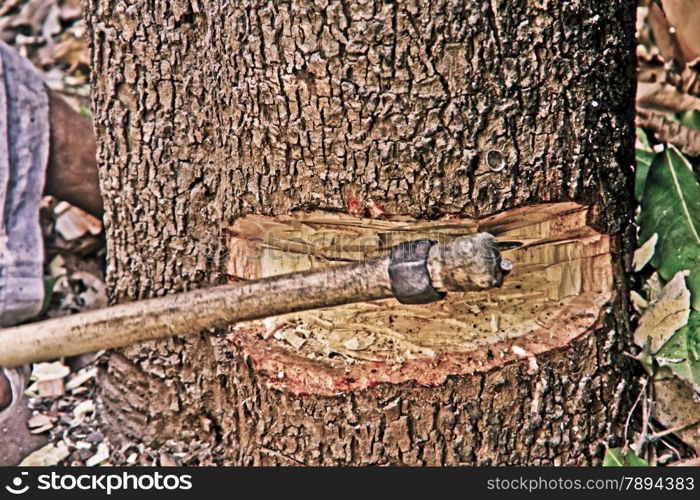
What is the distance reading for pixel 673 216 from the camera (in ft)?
5.75

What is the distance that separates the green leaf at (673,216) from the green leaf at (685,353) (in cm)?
6

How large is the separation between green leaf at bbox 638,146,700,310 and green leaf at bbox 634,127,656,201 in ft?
0.12

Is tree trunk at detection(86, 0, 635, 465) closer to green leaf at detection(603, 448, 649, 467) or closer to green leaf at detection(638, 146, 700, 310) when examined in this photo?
green leaf at detection(603, 448, 649, 467)

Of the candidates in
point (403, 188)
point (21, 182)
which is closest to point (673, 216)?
point (403, 188)

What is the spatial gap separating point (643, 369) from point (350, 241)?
2.37ft

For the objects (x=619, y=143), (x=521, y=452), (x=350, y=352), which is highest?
(x=619, y=143)

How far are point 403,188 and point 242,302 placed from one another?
38 cm

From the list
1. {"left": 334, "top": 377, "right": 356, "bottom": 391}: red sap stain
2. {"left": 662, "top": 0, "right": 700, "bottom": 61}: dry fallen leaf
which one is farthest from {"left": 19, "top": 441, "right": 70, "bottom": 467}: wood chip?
{"left": 662, "top": 0, "right": 700, "bottom": 61}: dry fallen leaf

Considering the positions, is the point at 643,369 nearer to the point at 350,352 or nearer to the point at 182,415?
the point at 350,352

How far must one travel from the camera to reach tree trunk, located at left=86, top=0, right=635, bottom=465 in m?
1.40

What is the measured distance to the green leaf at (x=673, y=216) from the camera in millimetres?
1707

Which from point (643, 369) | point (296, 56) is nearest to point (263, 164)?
point (296, 56)

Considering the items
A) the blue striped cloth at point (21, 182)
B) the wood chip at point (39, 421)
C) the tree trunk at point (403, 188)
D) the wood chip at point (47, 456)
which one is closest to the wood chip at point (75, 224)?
the blue striped cloth at point (21, 182)

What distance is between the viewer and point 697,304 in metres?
1.65
